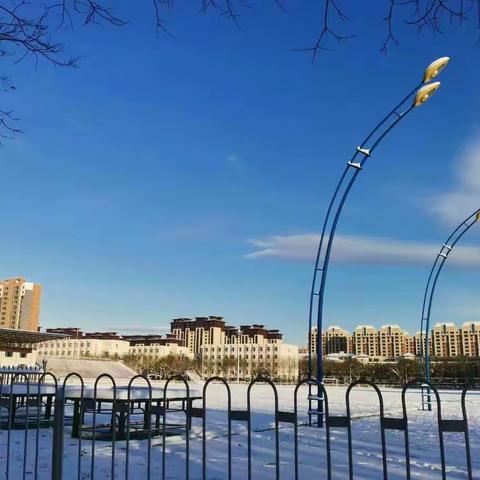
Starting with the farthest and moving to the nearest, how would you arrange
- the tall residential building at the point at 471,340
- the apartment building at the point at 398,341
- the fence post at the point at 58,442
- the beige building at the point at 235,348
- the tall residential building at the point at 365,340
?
the tall residential building at the point at 365,340
the apartment building at the point at 398,341
the tall residential building at the point at 471,340
the beige building at the point at 235,348
the fence post at the point at 58,442

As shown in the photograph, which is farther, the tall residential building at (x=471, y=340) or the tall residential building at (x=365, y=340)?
the tall residential building at (x=365, y=340)

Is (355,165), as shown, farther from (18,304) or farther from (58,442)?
(18,304)

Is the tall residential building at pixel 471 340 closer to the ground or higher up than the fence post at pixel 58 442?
higher up

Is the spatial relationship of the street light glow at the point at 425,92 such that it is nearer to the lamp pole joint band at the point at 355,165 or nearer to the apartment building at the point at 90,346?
the lamp pole joint band at the point at 355,165

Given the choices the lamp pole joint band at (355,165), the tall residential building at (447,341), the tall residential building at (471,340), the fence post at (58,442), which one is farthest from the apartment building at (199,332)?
the fence post at (58,442)

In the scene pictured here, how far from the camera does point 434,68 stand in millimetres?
12859

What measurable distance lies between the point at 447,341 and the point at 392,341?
17762 mm

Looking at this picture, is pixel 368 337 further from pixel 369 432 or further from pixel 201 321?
pixel 369 432

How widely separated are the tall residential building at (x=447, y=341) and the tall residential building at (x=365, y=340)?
20.8 meters

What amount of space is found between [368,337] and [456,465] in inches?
7312

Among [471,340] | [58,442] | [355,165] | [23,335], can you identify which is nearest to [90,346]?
[23,335]

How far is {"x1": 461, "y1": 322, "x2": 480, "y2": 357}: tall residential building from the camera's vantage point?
164 meters

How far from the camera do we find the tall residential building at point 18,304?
14200 cm

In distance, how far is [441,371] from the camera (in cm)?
9588
